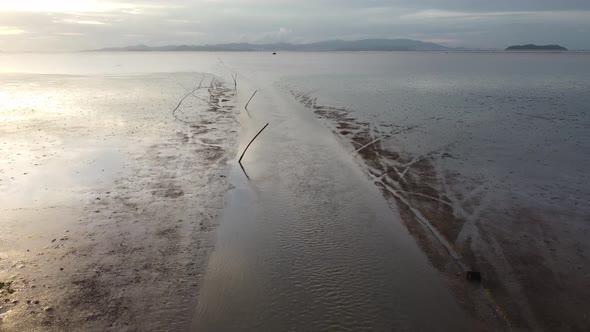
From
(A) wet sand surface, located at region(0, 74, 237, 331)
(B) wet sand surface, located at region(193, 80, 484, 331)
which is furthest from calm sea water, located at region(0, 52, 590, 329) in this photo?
(A) wet sand surface, located at region(0, 74, 237, 331)

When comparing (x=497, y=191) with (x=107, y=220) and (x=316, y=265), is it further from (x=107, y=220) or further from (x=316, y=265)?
(x=107, y=220)

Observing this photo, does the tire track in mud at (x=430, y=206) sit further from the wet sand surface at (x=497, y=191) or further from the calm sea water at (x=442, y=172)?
the calm sea water at (x=442, y=172)

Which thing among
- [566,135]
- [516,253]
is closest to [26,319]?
[516,253]

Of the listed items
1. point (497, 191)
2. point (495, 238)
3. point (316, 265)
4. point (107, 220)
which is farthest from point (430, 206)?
point (107, 220)

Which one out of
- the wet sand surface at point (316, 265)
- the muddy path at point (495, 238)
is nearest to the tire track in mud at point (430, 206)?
the muddy path at point (495, 238)

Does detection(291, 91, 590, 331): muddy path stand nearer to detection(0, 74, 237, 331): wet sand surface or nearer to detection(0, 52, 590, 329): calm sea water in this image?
detection(0, 52, 590, 329): calm sea water

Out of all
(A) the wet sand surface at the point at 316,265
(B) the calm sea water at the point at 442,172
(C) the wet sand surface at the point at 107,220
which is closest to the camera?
(A) the wet sand surface at the point at 316,265
